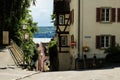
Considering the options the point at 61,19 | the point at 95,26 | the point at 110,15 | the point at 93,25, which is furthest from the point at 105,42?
the point at 61,19

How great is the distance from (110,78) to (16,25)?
1195 inches

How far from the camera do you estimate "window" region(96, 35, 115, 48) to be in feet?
157

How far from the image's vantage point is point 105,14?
48188 mm

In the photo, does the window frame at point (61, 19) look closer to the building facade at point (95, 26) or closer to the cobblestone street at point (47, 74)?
the building facade at point (95, 26)

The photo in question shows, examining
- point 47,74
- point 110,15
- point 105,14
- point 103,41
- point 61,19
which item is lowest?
point 47,74

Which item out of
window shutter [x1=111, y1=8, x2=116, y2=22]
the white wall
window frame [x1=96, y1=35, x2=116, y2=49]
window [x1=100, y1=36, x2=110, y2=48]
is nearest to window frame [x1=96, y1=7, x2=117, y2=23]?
window shutter [x1=111, y1=8, x2=116, y2=22]

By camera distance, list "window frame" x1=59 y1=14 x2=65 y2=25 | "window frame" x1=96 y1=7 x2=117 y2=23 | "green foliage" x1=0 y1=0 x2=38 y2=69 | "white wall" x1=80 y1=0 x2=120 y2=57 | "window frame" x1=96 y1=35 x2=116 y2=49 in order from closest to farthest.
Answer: "window frame" x1=96 y1=35 x2=116 y2=49, "window frame" x1=96 y1=7 x2=117 y2=23, "white wall" x1=80 y1=0 x2=120 y2=57, "window frame" x1=59 y1=14 x2=65 y2=25, "green foliage" x1=0 y1=0 x2=38 y2=69

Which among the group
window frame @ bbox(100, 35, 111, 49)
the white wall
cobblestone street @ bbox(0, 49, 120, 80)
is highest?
the white wall

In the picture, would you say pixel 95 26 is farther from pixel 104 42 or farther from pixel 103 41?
pixel 104 42

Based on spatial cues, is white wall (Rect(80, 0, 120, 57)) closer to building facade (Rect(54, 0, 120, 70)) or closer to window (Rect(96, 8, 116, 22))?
building facade (Rect(54, 0, 120, 70))

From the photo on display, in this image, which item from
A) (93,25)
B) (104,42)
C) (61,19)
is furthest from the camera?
(61,19)

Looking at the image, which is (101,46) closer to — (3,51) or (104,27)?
(104,27)

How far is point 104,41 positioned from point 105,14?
9.19 ft

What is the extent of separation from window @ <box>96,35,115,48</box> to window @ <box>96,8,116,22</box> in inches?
69.6
